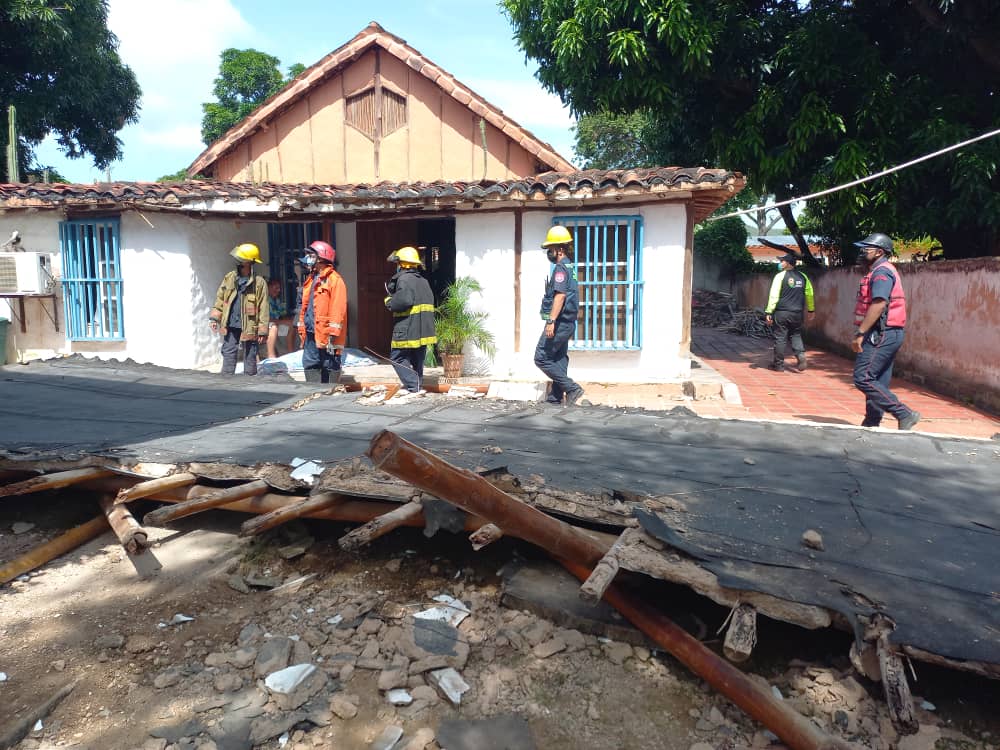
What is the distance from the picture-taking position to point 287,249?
33.5 feet

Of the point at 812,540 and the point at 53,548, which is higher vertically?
the point at 812,540

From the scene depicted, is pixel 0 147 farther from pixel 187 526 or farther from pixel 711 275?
pixel 711 275

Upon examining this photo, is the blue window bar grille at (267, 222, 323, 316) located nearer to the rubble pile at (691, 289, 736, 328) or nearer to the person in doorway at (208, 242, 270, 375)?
the person in doorway at (208, 242, 270, 375)

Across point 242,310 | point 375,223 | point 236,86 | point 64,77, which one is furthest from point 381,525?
point 236,86

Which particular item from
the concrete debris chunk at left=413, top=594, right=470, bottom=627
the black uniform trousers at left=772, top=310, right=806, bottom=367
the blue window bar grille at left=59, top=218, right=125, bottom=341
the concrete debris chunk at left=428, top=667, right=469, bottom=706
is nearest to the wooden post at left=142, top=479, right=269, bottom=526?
the concrete debris chunk at left=413, top=594, right=470, bottom=627

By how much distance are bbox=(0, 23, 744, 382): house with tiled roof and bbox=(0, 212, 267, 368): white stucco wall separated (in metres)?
0.02

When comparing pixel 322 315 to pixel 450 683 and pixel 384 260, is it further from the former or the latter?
pixel 450 683

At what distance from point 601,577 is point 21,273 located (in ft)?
30.2

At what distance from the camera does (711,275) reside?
76.4 feet

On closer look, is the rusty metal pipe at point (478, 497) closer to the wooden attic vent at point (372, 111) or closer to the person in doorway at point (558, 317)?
the person in doorway at point (558, 317)

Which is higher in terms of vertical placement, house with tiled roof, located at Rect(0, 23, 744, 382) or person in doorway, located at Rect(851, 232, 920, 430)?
house with tiled roof, located at Rect(0, 23, 744, 382)

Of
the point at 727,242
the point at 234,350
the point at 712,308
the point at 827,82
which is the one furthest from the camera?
the point at 727,242

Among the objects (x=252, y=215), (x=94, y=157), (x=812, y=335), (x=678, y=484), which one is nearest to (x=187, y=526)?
(x=678, y=484)

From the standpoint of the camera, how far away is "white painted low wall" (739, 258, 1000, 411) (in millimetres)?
7527
